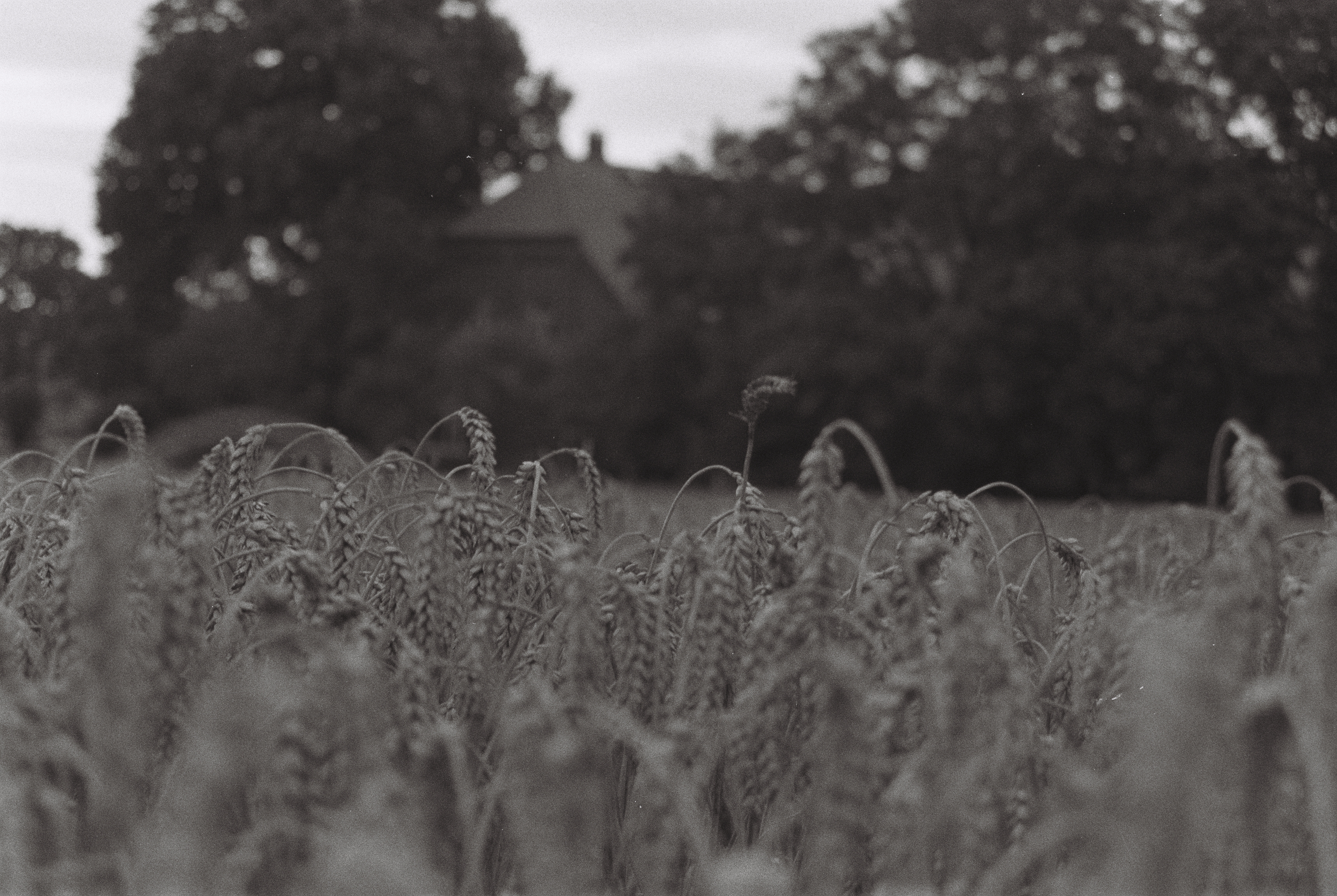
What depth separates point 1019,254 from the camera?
28578mm

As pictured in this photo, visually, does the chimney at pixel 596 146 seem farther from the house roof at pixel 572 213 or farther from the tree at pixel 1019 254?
the tree at pixel 1019 254

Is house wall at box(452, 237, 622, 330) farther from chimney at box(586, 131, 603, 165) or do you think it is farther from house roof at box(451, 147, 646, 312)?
chimney at box(586, 131, 603, 165)

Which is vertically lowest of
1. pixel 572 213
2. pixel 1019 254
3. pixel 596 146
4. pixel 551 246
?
pixel 1019 254

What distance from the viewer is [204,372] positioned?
111 feet

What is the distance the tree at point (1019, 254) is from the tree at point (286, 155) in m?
8.28

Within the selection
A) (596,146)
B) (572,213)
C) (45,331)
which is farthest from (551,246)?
(45,331)

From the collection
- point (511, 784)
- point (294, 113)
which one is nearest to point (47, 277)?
point (511, 784)

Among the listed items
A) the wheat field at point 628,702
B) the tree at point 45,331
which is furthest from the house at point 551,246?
the wheat field at point 628,702

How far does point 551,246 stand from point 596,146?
9.20 metres

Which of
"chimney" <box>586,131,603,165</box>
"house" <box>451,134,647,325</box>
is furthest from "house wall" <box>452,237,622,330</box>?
"chimney" <box>586,131,603,165</box>

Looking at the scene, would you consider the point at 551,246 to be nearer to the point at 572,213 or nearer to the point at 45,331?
the point at 572,213

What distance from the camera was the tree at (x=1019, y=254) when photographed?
26.6 meters

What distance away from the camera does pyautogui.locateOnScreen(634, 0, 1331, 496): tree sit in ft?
87.1

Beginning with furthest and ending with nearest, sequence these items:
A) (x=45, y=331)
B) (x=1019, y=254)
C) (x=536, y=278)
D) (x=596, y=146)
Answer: (x=596, y=146) → (x=536, y=278) → (x=1019, y=254) → (x=45, y=331)
